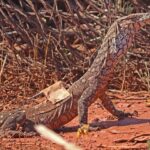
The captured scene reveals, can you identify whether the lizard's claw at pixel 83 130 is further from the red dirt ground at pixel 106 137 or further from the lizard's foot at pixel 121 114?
the lizard's foot at pixel 121 114

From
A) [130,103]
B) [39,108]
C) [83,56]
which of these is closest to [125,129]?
[39,108]

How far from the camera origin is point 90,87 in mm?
4355

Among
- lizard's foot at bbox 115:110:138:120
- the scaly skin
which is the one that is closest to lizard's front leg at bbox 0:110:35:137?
the scaly skin

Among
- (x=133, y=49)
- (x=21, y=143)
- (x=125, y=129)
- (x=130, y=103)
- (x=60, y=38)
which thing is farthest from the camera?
(x=133, y=49)

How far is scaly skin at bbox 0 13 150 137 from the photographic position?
425 centimetres

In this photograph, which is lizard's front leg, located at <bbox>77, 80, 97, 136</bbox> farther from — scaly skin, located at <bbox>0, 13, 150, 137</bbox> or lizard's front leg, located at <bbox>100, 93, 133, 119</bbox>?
lizard's front leg, located at <bbox>100, 93, 133, 119</bbox>

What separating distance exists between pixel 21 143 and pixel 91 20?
2.91 m

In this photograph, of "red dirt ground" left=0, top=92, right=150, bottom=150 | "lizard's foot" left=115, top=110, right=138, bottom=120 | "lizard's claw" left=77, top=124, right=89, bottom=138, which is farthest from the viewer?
"lizard's foot" left=115, top=110, right=138, bottom=120

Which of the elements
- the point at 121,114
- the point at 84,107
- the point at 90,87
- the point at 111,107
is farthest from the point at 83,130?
the point at 121,114

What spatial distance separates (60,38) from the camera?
6.11 metres

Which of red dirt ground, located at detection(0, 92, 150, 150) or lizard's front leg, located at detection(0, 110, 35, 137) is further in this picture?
lizard's front leg, located at detection(0, 110, 35, 137)

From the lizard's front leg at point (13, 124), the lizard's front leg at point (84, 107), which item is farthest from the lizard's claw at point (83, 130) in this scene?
the lizard's front leg at point (13, 124)

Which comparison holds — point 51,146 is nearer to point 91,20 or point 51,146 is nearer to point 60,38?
point 60,38

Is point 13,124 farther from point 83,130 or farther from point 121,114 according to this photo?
point 121,114
